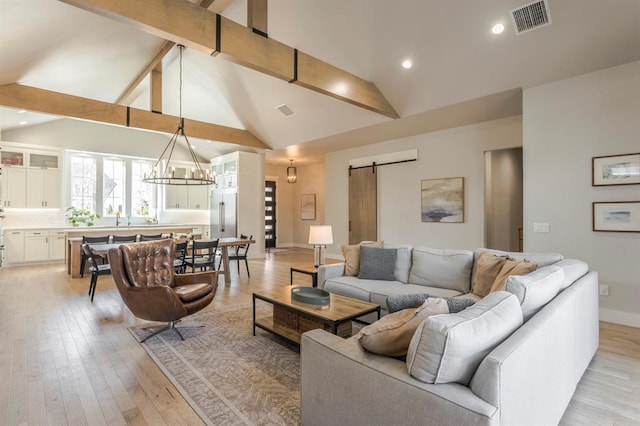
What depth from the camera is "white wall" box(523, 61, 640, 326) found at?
3740 mm

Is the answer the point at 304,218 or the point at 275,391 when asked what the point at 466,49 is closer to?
the point at 275,391

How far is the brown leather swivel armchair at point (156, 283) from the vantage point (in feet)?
10.2

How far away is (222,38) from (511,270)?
3618 mm

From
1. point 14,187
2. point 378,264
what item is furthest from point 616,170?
point 14,187

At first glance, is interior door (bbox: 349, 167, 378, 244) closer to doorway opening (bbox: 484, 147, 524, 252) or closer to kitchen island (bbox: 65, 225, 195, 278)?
doorway opening (bbox: 484, 147, 524, 252)

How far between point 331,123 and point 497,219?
13.1ft

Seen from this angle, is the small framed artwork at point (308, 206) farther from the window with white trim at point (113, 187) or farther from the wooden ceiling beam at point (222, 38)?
the wooden ceiling beam at point (222, 38)

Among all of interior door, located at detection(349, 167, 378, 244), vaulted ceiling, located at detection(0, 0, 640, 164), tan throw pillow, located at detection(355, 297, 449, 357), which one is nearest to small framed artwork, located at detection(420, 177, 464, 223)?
vaulted ceiling, located at detection(0, 0, 640, 164)

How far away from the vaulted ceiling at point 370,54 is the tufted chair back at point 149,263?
2.20m

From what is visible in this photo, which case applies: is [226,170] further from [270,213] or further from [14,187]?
[14,187]

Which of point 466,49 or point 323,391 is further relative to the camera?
point 466,49

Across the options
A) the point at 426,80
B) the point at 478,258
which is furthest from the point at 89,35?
the point at 478,258

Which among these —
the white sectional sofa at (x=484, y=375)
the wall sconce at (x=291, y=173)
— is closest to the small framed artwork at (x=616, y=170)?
the white sectional sofa at (x=484, y=375)

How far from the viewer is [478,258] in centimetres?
342
